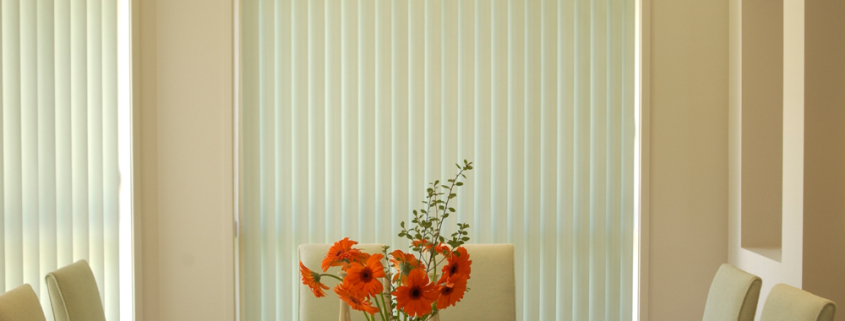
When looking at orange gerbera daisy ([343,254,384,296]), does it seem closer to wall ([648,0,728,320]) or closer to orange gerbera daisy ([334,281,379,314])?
orange gerbera daisy ([334,281,379,314])

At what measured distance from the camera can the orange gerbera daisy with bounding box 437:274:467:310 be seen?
115 centimetres

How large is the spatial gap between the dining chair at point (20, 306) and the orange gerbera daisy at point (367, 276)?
3.36 feet

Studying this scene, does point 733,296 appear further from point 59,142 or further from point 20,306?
point 59,142

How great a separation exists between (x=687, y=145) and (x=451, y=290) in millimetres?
2499

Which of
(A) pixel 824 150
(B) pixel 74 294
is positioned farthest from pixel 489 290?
(A) pixel 824 150

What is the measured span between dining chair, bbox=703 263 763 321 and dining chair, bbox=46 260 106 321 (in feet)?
6.68

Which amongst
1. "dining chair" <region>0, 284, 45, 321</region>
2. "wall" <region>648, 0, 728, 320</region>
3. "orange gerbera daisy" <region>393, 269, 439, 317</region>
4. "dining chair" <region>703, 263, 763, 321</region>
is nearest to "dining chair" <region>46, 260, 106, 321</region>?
"dining chair" <region>0, 284, 45, 321</region>

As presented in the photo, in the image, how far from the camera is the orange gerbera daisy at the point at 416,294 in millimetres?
1106

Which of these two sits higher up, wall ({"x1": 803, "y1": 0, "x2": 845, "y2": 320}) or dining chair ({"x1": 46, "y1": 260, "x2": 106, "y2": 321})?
wall ({"x1": 803, "y1": 0, "x2": 845, "y2": 320})

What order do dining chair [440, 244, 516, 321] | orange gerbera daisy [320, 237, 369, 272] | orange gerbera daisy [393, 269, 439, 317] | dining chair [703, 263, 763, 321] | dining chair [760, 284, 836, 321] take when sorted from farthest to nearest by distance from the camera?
dining chair [440, 244, 516, 321], dining chair [703, 263, 763, 321], dining chair [760, 284, 836, 321], orange gerbera daisy [320, 237, 369, 272], orange gerbera daisy [393, 269, 439, 317]

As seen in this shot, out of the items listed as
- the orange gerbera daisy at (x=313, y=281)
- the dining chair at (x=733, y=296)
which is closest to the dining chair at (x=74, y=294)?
the orange gerbera daisy at (x=313, y=281)

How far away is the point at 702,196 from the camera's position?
320 cm

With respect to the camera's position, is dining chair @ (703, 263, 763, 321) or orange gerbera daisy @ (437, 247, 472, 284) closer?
orange gerbera daisy @ (437, 247, 472, 284)

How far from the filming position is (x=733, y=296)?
1.77 m
